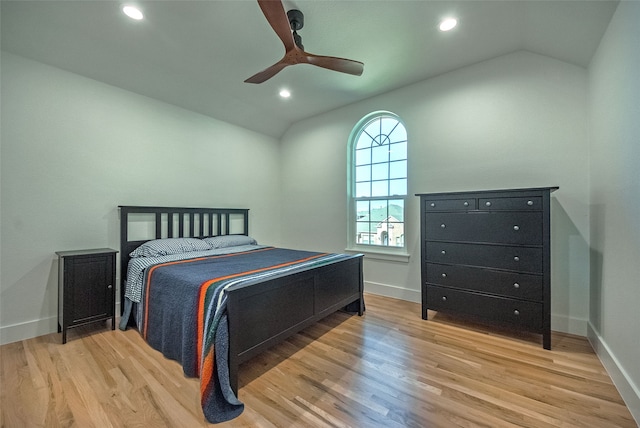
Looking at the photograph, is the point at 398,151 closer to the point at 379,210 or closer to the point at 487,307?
the point at 379,210

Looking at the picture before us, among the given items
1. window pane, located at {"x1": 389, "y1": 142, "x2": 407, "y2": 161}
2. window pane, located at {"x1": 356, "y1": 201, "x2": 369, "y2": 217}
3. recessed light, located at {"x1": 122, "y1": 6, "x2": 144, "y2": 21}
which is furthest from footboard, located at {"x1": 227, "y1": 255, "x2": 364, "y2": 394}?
recessed light, located at {"x1": 122, "y1": 6, "x2": 144, "y2": 21}

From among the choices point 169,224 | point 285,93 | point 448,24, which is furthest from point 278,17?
point 169,224

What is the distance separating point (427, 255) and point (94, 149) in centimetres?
377

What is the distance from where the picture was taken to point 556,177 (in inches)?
98.7

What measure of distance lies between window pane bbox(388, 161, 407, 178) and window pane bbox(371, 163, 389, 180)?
0.06 meters

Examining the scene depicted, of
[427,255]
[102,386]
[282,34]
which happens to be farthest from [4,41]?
[427,255]

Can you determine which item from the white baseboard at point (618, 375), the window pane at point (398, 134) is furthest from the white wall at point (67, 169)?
the white baseboard at point (618, 375)

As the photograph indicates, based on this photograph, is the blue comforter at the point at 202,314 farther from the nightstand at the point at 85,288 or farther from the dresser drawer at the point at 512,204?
the dresser drawer at the point at 512,204

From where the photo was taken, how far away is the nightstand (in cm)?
229

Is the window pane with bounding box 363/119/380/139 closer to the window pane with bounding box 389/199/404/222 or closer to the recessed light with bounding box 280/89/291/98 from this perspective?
the window pane with bounding box 389/199/404/222

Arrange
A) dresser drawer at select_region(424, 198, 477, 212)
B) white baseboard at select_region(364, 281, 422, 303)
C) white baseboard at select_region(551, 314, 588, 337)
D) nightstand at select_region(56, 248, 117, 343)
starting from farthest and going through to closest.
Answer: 1. white baseboard at select_region(364, 281, 422, 303)
2. dresser drawer at select_region(424, 198, 477, 212)
3. white baseboard at select_region(551, 314, 588, 337)
4. nightstand at select_region(56, 248, 117, 343)

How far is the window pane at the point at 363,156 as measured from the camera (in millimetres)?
3910

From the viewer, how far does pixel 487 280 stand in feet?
8.00

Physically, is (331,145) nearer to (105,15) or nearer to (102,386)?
(105,15)
